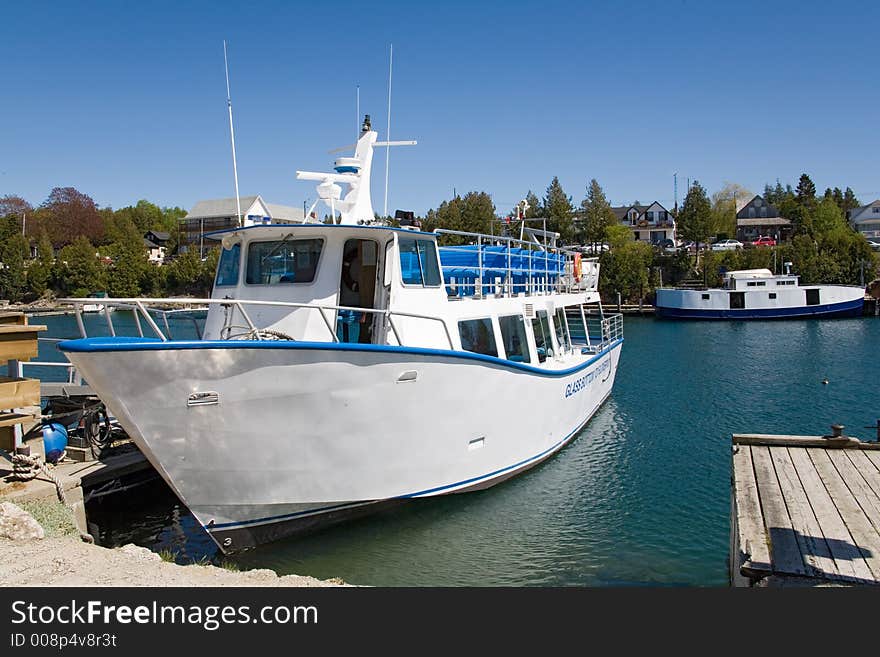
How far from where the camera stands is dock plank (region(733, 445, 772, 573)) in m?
5.94

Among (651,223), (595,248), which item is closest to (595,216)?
(595,248)

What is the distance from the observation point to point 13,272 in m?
80.4

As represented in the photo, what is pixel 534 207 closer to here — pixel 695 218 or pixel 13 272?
pixel 695 218

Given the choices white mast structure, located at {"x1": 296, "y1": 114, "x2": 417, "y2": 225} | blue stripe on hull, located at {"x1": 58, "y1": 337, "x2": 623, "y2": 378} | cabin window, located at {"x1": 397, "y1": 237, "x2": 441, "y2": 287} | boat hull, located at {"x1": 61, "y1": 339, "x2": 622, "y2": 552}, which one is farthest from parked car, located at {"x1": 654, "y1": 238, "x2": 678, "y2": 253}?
blue stripe on hull, located at {"x1": 58, "y1": 337, "x2": 623, "y2": 378}

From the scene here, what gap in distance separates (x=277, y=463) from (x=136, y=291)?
79.1 metres

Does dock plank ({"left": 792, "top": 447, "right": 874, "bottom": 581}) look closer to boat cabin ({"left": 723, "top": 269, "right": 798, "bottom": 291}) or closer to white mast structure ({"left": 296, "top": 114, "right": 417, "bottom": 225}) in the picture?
white mast structure ({"left": 296, "top": 114, "right": 417, "bottom": 225})

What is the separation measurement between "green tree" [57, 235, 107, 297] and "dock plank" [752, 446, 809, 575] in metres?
82.8

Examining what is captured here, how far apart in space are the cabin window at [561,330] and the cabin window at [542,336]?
720 millimetres

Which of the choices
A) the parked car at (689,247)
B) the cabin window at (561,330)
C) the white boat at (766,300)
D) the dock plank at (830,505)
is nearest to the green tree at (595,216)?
the parked car at (689,247)

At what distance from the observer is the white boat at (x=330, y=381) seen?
8242mm

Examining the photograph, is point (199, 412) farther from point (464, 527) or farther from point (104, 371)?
point (464, 527)

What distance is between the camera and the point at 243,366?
27.2 ft

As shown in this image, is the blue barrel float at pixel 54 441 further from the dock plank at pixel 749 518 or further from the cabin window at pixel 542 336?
the dock plank at pixel 749 518

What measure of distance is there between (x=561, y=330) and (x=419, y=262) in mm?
6333
